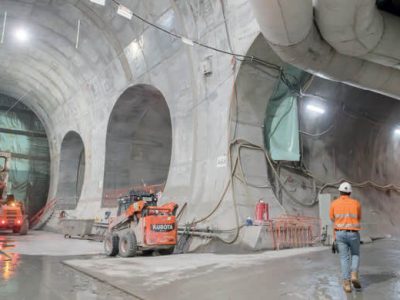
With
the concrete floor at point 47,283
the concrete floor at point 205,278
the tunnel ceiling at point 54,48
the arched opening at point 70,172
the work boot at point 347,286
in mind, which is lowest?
the concrete floor at point 47,283

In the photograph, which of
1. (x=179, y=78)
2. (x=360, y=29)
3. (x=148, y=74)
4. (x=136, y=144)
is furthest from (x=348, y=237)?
(x=136, y=144)

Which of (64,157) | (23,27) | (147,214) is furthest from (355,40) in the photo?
(64,157)

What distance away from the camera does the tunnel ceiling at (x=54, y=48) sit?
49.8 ft

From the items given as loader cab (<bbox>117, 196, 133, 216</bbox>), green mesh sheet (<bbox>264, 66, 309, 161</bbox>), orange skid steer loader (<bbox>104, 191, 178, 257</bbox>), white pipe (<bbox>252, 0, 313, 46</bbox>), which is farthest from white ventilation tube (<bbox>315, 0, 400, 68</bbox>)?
loader cab (<bbox>117, 196, 133, 216</bbox>)

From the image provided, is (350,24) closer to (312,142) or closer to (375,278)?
(375,278)

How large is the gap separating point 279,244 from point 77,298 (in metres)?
5.61

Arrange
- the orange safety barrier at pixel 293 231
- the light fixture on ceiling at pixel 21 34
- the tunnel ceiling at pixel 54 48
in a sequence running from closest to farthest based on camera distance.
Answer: the orange safety barrier at pixel 293 231
the tunnel ceiling at pixel 54 48
the light fixture on ceiling at pixel 21 34

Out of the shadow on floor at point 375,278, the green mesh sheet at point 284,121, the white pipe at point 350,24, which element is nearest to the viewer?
the white pipe at point 350,24

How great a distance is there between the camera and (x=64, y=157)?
80.6 feet

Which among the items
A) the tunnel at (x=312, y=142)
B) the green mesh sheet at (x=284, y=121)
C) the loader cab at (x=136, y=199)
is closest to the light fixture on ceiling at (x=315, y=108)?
the tunnel at (x=312, y=142)

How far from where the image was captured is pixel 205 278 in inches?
234

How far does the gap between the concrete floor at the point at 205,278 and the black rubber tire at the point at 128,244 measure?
106 cm

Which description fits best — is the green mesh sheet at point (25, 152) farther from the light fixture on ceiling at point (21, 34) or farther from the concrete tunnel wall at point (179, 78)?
the light fixture on ceiling at point (21, 34)

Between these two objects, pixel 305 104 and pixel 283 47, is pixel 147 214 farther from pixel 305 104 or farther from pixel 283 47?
pixel 305 104
